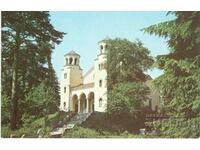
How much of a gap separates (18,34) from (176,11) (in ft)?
5.39

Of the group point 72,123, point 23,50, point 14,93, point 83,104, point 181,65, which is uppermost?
point 23,50

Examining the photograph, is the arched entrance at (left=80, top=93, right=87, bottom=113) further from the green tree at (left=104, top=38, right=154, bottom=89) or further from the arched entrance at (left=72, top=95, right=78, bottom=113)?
the green tree at (left=104, top=38, right=154, bottom=89)

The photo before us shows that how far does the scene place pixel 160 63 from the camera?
5750mm

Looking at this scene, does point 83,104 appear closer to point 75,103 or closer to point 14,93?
point 75,103

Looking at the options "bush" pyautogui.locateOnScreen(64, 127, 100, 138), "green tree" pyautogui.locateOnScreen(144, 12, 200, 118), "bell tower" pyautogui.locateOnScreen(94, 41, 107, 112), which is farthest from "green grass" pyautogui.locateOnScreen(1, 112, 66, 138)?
"green tree" pyautogui.locateOnScreen(144, 12, 200, 118)

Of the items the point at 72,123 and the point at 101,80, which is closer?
the point at 72,123

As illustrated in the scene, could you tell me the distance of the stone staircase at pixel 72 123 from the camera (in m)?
5.64

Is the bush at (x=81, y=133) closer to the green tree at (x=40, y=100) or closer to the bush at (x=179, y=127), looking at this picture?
the green tree at (x=40, y=100)

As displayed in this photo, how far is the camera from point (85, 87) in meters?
5.79

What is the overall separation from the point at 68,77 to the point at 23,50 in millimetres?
545

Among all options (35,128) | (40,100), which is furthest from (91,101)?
(35,128)

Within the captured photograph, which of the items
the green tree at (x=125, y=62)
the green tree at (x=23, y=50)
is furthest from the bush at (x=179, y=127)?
the green tree at (x=23, y=50)
